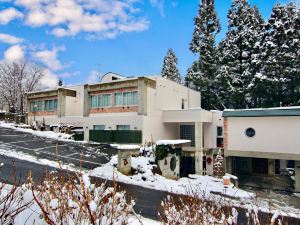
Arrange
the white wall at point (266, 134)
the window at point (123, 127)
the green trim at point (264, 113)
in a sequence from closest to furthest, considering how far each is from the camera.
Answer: the green trim at point (264, 113) → the white wall at point (266, 134) → the window at point (123, 127)

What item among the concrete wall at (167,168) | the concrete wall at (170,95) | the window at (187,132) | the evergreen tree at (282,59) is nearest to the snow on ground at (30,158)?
the concrete wall at (167,168)

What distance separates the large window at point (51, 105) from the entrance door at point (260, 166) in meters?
27.1

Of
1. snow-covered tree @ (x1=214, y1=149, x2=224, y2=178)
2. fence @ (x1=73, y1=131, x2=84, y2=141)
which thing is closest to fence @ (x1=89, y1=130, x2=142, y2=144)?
fence @ (x1=73, y1=131, x2=84, y2=141)

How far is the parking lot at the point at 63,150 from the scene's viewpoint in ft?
76.9

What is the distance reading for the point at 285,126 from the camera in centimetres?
2428

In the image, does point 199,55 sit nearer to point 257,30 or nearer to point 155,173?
point 257,30

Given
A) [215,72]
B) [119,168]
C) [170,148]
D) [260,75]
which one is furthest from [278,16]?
[119,168]

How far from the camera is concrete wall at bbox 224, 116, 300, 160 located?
78.5ft

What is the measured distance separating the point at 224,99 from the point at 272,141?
2314 centimetres

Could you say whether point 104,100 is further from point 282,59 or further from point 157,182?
point 282,59

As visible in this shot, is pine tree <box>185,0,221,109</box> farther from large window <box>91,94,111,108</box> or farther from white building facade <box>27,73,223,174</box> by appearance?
large window <box>91,94,111,108</box>

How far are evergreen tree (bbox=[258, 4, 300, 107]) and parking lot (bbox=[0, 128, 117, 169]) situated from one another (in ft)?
82.2

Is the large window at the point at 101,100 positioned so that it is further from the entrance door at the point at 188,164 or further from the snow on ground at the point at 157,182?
the snow on ground at the point at 157,182

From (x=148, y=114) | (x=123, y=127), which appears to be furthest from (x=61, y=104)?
(x=148, y=114)
